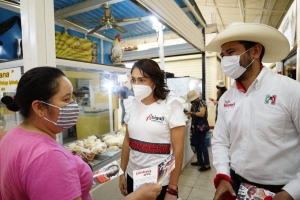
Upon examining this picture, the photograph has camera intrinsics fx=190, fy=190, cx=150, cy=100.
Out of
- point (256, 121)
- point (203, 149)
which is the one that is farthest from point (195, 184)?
point (256, 121)

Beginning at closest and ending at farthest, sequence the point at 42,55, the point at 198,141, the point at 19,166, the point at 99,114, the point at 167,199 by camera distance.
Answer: the point at 19,166, the point at 42,55, the point at 167,199, the point at 99,114, the point at 198,141

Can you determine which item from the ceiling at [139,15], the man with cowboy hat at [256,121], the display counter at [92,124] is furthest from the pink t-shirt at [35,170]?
the display counter at [92,124]

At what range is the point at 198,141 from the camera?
4281 mm

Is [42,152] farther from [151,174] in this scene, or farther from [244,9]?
[244,9]

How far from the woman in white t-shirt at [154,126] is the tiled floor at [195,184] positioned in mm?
2007

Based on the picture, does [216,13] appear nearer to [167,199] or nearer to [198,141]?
[198,141]

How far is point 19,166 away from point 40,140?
12cm

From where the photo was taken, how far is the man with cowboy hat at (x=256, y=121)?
116cm

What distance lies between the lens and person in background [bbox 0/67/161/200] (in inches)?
28.9

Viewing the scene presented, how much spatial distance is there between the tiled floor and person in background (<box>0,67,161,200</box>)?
262cm

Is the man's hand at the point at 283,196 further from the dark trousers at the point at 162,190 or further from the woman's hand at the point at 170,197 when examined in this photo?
the dark trousers at the point at 162,190

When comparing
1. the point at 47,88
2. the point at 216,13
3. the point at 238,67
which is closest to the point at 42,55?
the point at 47,88

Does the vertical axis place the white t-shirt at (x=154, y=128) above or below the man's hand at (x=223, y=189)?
above

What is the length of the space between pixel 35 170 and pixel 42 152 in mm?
69
